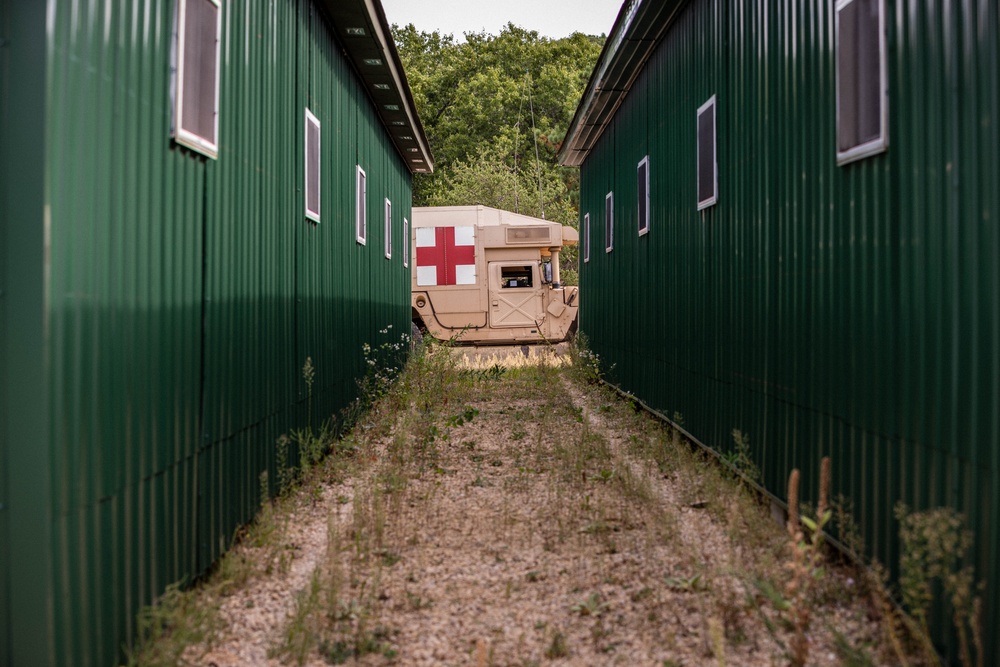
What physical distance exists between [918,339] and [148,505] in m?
3.44

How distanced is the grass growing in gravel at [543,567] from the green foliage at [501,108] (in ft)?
98.0

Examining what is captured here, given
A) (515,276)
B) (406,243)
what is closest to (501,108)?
(515,276)

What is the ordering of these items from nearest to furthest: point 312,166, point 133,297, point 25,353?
1. point 25,353
2. point 133,297
3. point 312,166

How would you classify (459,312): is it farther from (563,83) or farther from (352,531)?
(563,83)

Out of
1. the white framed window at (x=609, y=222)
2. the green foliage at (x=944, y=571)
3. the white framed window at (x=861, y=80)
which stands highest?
the white framed window at (x=609, y=222)

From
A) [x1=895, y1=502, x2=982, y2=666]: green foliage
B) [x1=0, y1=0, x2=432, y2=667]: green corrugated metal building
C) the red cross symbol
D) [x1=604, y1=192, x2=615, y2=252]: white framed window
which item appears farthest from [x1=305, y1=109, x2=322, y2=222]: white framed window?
the red cross symbol

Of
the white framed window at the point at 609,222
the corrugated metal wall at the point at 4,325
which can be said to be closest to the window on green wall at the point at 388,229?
the white framed window at the point at 609,222

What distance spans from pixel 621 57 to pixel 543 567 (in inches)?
288

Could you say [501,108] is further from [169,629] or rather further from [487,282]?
[169,629]

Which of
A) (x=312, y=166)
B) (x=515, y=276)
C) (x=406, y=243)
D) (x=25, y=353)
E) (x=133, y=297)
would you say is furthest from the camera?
(x=515, y=276)

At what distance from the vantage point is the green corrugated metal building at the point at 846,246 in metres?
3.17

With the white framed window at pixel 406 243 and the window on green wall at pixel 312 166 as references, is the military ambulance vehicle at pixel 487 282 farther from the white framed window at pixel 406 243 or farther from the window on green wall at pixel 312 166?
the window on green wall at pixel 312 166

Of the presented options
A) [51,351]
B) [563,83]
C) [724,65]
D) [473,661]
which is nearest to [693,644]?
[473,661]

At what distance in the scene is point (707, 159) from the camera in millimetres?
7371
